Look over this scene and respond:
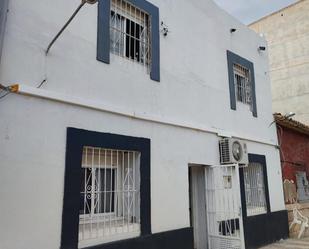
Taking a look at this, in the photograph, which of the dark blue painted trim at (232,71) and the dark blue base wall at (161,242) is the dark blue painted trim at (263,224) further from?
the dark blue base wall at (161,242)

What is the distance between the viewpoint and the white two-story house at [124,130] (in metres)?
3.89

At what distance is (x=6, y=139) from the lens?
12.2ft

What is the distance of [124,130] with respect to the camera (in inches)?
202

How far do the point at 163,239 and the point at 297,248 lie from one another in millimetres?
4241

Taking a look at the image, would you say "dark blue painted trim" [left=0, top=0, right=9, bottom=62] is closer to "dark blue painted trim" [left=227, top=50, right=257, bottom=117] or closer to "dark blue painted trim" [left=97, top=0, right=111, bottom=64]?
"dark blue painted trim" [left=97, top=0, right=111, bottom=64]

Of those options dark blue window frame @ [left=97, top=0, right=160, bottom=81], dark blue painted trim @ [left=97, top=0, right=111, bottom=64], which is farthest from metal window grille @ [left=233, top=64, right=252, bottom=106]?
dark blue painted trim @ [left=97, top=0, right=111, bottom=64]

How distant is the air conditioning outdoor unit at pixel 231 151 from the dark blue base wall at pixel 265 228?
1617 millimetres

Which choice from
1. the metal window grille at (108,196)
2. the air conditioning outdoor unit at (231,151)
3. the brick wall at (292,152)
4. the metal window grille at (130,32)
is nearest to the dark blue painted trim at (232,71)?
the air conditioning outdoor unit at (231,151)

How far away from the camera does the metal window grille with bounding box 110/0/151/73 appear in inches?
216

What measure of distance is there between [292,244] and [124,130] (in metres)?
6.05

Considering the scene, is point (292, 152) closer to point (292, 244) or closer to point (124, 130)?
point (292, 244)

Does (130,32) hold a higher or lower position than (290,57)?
lower

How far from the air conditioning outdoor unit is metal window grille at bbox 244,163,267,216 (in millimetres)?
1348

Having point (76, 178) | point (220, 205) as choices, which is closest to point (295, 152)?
point (220, 205)
